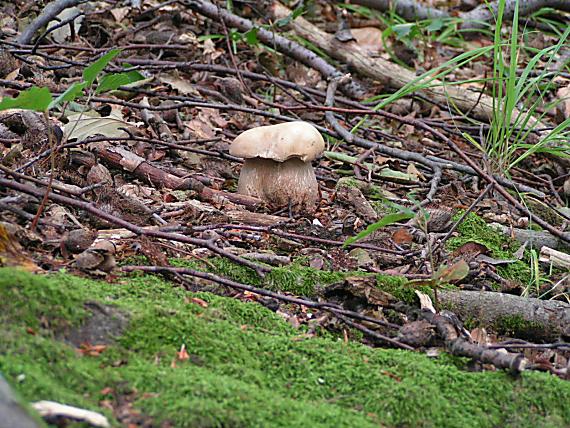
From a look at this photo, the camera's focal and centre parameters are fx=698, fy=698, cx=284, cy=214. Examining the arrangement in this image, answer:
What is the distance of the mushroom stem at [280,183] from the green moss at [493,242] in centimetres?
74

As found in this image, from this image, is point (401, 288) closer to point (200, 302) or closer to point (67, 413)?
point (200, 302)

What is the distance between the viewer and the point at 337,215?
348 centimetres

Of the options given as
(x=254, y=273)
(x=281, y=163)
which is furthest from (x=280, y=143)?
(x=254, y=273)

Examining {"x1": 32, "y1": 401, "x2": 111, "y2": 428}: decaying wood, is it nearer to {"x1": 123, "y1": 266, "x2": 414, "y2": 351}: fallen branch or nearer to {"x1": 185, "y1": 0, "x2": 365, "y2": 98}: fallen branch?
{"x1": 123, "y1": 266, "x2": 414, "y2": 351}: fallen branch

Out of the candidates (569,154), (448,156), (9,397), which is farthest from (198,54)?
(9,397)

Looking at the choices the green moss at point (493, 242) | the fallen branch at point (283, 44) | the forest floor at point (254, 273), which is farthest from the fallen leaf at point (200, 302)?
the fallen branch at point (283, 44)

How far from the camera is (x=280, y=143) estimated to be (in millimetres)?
3295

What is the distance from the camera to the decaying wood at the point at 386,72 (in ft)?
16.6

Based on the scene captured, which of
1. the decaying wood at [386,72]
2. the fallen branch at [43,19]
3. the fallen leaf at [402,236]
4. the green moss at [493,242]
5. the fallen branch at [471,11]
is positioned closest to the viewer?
the green moss at [493,242]

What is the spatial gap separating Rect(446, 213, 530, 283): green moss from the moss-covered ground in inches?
43.2

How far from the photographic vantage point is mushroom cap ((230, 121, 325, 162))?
130 inches

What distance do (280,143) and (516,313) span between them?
1355mm

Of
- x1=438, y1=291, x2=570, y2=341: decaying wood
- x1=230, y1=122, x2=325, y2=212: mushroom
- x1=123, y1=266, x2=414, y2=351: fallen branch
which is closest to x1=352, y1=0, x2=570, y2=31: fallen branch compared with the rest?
x1=230, y1=122, x2=325, y2=212: mushroom

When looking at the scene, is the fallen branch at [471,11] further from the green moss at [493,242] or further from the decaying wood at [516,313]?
the decaying wood at [516,313]
